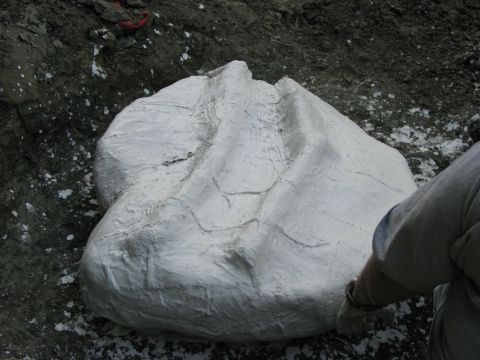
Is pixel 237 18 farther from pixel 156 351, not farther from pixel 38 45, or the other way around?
pixel 156 351

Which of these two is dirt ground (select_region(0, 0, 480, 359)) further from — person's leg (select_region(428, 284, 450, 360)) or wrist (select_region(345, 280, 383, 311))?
person's leg (select_region(428, 284, 450, 360))

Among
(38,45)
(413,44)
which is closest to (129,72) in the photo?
(38,45)

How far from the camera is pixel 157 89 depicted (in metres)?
2.70

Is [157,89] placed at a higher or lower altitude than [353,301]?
lower

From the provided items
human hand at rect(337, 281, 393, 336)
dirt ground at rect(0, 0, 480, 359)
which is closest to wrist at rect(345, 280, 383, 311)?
human hand at rect(337, 281, 393, 336)

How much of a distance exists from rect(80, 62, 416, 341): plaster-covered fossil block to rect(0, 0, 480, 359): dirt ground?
0.20 meters

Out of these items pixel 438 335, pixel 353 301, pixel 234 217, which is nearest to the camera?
pixel 438 335

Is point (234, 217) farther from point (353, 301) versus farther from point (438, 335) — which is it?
point (438, 335)

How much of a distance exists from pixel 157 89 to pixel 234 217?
1.24m

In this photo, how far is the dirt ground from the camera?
1.75 m

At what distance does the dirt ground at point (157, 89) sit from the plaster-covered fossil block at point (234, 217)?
0.20m

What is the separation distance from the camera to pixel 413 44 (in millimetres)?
2986


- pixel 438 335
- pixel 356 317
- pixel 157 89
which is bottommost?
pixel 157 89

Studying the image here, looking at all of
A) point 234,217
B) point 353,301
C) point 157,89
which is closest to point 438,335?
point 353,301
